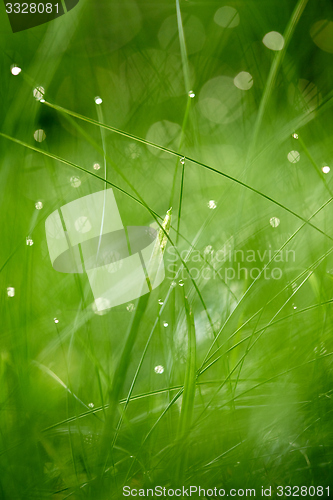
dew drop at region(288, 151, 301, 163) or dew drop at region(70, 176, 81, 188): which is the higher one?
dew drop at region(288, 151, 301, 163)

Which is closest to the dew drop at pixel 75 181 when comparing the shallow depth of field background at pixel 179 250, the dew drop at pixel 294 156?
the shallow depth of field background at pixel 179 250

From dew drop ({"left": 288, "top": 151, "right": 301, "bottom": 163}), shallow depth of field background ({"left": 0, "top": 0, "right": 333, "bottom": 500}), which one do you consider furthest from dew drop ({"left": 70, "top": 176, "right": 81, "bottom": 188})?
dew drop ({"left": 288, "top": 151, "right": 301, "bottom": 163})

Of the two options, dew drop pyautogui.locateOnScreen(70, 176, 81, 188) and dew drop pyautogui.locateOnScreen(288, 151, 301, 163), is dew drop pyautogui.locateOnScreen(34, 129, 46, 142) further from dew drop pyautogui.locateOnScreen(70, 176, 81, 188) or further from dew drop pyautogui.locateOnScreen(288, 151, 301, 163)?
dew drop pyautogui.locateOnScreen(288, 151, 301, 163)

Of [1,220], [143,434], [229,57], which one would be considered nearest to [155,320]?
[143,434]

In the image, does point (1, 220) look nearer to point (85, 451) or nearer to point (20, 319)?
point (20, 319)

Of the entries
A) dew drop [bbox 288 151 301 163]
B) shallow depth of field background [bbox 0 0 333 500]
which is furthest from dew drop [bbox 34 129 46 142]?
dew drop [bbox 288 151 301 163]

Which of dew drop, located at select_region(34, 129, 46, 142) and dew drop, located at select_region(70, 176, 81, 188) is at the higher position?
dew drop, located at select_region(34, 129, 46, 142)

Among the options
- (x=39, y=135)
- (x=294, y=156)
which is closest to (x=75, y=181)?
(x=39, y=135)

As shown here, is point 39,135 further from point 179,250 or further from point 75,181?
point 179,250

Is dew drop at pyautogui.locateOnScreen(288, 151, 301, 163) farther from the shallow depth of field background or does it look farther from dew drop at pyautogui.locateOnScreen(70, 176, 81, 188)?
dew drop at pyautogui.locateOnScreen(70, 176, 81, 188)
